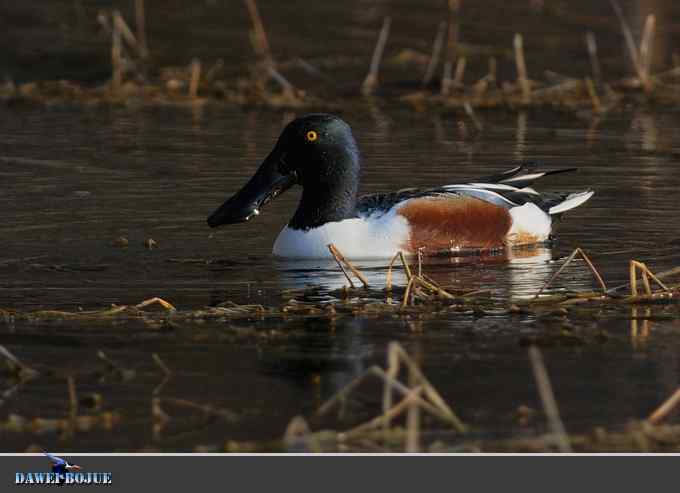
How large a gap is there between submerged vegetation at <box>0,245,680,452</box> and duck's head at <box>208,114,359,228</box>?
140cm

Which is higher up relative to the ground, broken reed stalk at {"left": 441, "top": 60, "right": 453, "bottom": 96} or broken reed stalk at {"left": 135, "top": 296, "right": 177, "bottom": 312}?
broken reed stalk at {"left": 441, "top": 60, "right": 453, "bottom": 96}

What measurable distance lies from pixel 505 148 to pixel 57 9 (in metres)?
8.68

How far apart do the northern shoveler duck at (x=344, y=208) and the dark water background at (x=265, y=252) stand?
26 cm

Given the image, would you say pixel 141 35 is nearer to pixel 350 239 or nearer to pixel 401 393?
pixel 350 239

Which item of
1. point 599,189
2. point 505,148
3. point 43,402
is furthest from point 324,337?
point 505,148

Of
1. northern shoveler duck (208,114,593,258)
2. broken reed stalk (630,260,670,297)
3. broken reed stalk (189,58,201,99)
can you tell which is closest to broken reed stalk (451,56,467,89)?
broken reed stalk (189,58,201,99)

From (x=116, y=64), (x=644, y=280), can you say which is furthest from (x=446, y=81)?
(x=644, y=280)

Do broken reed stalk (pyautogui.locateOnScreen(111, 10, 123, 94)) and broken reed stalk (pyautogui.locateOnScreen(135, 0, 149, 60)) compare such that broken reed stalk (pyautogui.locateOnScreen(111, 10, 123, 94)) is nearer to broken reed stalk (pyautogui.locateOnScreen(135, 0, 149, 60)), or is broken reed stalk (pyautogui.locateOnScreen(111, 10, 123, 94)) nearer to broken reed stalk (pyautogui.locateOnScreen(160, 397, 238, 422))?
broken reed stalk (pyautogui.locateOnScreen(135, 0, 149, 60))

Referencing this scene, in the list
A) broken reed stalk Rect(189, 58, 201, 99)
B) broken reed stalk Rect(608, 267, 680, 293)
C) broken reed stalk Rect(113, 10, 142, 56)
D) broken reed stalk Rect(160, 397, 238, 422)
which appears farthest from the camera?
broken reed stalk Rect(113, 10, 142, 56)
